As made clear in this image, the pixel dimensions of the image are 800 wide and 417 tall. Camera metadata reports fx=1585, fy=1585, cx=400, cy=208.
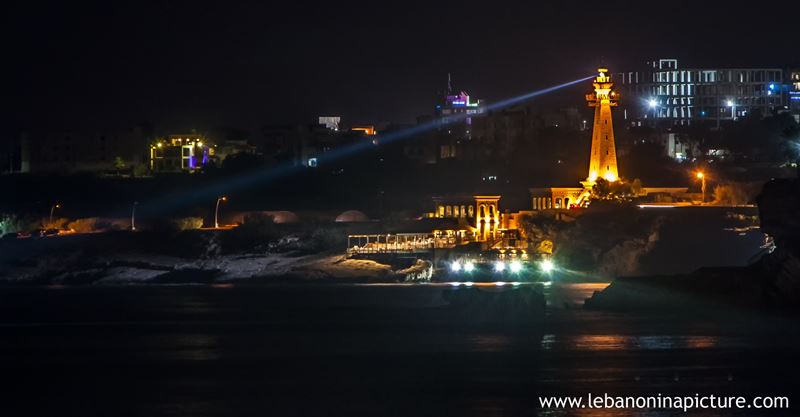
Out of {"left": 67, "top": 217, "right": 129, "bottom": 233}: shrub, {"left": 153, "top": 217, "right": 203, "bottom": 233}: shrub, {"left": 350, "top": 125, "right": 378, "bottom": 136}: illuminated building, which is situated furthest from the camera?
{"left": 350, "top": 125, "right": 378, "bottom": 136}: illuminated building

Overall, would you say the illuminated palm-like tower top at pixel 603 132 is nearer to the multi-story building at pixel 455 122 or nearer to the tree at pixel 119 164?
the multi-story building at pixel 455 122

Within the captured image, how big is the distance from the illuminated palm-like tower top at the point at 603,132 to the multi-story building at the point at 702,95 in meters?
53.6

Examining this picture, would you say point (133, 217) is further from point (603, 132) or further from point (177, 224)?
point (603, 132)

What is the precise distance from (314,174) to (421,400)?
74.0 m

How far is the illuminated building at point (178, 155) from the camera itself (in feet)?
346

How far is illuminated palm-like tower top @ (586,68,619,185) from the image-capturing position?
78.1 meters

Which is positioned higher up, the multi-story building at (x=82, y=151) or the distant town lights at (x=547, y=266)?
the multi-story building at (x=82, y=151)

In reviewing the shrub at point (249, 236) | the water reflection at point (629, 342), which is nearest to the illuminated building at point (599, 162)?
the shrub at point (249, 236)

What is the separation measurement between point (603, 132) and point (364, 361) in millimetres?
47183

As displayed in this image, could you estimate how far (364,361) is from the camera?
34.0m

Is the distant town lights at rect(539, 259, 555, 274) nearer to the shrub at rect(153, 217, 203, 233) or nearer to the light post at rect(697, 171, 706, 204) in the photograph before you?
the light post at rect(697, 171, 706, 204)

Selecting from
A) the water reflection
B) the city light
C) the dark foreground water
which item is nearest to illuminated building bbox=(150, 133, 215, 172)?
the city light

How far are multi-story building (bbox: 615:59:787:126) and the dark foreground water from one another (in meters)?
90.0

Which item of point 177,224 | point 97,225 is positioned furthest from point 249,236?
point 97,225
